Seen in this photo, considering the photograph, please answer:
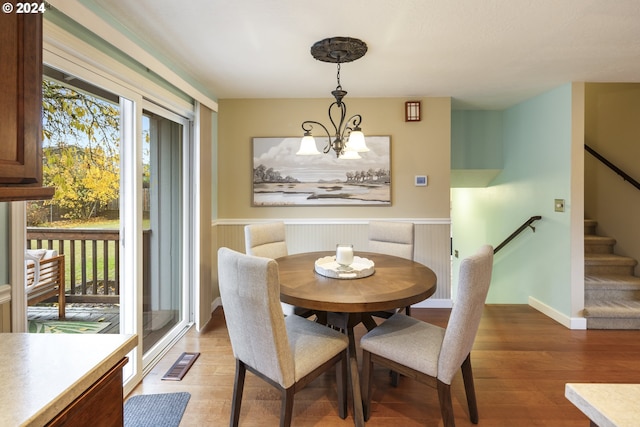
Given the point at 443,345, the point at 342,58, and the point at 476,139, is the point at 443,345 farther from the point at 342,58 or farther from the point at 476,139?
the point at 476,139

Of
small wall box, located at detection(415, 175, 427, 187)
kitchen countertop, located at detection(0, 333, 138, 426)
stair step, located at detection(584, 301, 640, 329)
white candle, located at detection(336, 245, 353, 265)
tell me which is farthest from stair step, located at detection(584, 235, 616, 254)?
kitchen countertop, located at detection(0, 333, 138, 426)

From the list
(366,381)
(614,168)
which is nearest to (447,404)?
(366,381)

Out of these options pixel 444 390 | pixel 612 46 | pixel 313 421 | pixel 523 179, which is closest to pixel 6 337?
pixel 313 421

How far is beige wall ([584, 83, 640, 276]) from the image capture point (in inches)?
135

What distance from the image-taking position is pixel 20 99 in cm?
81

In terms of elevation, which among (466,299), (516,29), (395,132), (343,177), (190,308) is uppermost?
(516,29)

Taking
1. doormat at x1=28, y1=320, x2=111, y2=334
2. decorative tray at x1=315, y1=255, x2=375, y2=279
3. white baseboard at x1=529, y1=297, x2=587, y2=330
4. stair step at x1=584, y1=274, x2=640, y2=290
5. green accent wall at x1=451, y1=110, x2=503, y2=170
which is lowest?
white baseboard at x1=529, y1=297, x2=587, y2=330

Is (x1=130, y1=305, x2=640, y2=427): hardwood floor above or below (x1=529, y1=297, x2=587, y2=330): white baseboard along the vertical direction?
below

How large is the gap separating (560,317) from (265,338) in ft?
10.3

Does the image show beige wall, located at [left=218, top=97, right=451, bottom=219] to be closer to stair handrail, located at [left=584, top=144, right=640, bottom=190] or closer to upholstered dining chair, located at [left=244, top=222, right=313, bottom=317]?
upholstered dining chair, located at [left=244, top=222, right=313, bottom=317]

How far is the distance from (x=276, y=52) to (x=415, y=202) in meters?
2.12

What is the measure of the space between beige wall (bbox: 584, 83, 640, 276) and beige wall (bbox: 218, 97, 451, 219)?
1912mm

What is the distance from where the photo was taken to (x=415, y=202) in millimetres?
3500

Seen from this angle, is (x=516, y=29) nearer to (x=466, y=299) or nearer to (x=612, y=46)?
(x=612, y=46)
